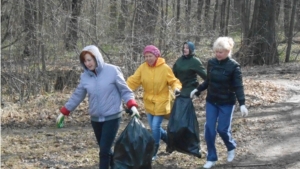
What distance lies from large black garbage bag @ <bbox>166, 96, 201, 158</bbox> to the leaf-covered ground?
237mm

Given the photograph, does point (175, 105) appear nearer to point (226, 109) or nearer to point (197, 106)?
point (226, 109)

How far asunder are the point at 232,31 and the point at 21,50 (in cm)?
1176

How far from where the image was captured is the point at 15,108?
10.9 meters

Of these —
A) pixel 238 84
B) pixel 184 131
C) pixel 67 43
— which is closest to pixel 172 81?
pixel 184 131

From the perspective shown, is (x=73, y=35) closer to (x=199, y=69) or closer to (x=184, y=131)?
(x=199, y=69)

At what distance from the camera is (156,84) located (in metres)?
6.52

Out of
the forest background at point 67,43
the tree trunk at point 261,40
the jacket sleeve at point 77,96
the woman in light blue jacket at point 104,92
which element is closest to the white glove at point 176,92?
the woman in light blue jacket at point 104,92

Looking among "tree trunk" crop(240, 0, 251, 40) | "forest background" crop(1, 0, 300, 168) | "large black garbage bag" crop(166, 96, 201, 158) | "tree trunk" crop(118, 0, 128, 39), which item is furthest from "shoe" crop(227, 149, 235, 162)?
"tree trunk" crop(240, 0, 251, 40)

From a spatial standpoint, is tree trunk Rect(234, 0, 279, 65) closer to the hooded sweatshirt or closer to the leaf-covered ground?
the leaf-covered ground

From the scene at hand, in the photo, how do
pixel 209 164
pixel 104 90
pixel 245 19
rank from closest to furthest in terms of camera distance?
pixel 104 90, pixel 209 164, pixel 245 19

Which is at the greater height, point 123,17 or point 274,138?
point 123,17

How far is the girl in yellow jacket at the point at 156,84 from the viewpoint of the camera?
6484 millimetres

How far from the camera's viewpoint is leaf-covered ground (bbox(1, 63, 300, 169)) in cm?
679

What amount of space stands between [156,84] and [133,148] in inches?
47.6
